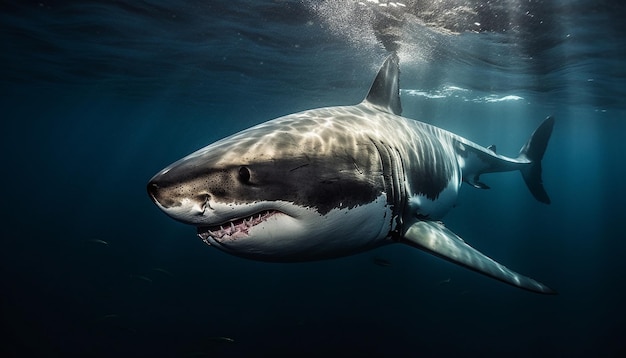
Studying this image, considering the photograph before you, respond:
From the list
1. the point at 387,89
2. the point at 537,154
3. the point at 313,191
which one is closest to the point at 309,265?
the point at 537,154

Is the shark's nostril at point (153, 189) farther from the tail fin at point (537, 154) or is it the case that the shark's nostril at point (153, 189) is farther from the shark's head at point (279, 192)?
the tail fin at point (537, 154)

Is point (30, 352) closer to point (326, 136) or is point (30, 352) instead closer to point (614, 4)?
point (326, 136)

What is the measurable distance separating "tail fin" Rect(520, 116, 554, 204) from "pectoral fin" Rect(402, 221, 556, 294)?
278 inches

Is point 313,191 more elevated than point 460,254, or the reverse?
point 313,191

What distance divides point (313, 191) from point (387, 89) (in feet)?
11.7

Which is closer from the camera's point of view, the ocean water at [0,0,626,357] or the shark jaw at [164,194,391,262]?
the shark jaw at [164,194,391,262]

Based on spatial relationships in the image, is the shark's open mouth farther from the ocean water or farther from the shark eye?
the ocean water

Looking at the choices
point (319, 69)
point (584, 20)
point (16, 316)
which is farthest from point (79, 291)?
point (584, 20)

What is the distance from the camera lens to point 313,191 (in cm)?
232

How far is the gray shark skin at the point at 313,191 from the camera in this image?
6.59 ft

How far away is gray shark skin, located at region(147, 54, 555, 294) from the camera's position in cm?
201

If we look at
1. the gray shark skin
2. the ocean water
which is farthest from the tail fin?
the gray shark skin

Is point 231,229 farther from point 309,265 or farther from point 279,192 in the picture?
point 309,265

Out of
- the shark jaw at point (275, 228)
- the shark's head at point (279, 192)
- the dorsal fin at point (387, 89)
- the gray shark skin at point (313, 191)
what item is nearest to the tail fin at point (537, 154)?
the dorsal fin at point (387, 89)
